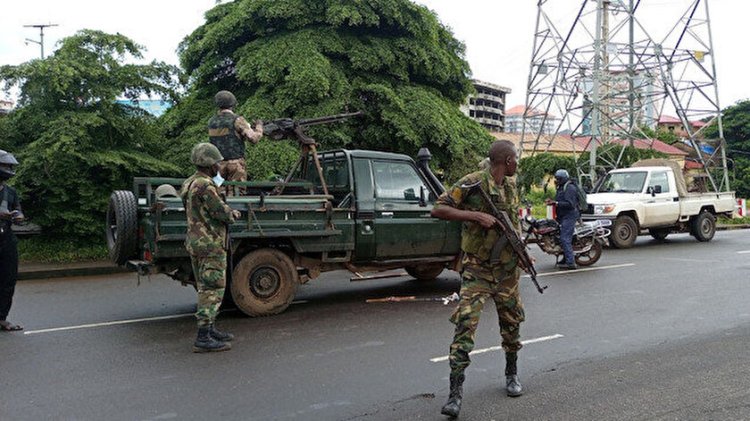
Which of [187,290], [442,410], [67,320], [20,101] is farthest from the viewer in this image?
[20,101]

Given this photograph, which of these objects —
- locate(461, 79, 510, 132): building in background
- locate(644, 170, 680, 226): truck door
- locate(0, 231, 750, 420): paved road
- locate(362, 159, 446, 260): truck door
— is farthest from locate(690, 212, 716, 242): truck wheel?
locate(461, 79, 510, 132): building in background

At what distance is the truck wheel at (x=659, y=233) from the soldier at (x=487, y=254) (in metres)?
12.4

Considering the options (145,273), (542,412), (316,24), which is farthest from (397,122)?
(542,412)

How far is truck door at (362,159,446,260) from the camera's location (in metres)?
7.92

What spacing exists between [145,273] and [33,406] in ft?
8.01

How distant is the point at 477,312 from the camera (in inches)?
167

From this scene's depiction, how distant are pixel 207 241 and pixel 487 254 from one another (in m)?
2.67

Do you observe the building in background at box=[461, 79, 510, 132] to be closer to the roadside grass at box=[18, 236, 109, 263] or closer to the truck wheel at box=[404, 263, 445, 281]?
the roadside grass at box=[18, 236, 109, 263]

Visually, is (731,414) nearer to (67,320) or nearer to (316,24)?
(67,320)

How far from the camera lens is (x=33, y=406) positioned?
441cm

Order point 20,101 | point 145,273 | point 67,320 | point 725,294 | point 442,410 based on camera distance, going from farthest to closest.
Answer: point 20,101
point 725,294
point 67,320
point 145,273
point 442,410

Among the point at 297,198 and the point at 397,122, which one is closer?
the point at 297,198

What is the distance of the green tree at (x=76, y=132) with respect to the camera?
458 inches

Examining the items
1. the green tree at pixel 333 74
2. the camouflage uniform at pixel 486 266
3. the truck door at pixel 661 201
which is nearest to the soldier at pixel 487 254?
the camouflage uniform at pixel 486 266
